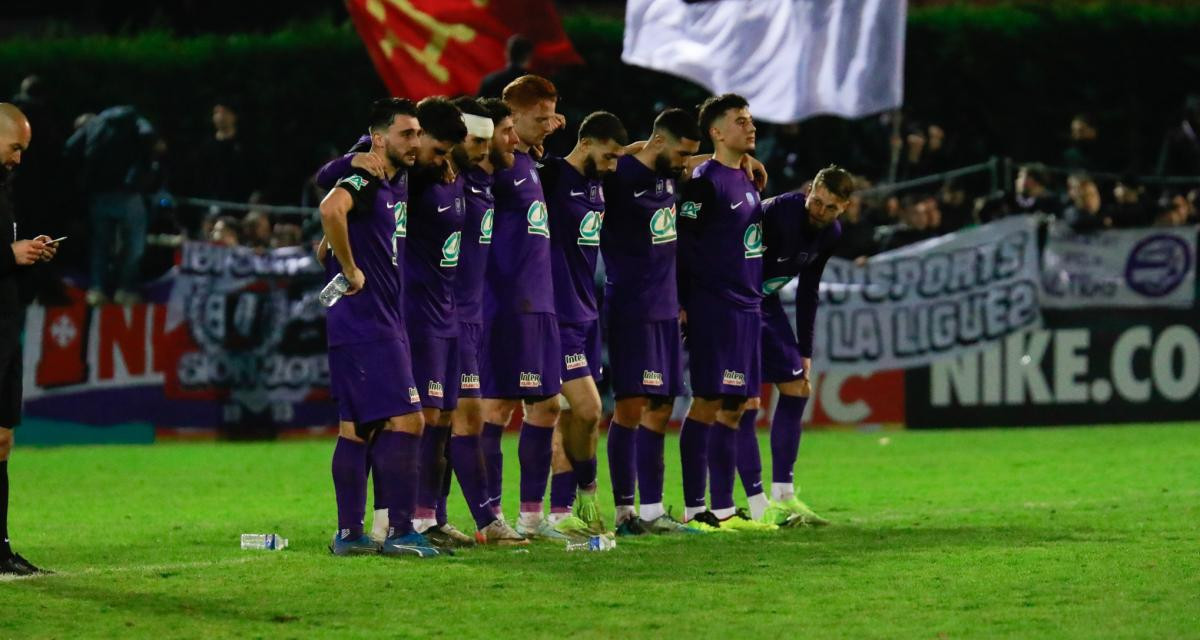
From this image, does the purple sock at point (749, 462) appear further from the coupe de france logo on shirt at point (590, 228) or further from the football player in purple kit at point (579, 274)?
the coupe de france logo on shirt at point (590, 228)

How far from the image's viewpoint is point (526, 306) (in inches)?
461

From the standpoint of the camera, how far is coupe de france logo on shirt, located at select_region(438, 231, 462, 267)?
11.2 metres

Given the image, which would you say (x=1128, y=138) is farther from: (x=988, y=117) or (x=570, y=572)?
(x=570, y=572)

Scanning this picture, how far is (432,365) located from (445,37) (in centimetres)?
805

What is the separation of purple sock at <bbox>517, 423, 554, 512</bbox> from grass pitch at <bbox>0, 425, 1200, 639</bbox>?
0.59 metres

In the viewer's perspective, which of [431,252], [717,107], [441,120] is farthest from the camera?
[717,107]

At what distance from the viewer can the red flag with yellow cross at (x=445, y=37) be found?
60.0 feet

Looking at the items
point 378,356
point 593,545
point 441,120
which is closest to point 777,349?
point 593,545

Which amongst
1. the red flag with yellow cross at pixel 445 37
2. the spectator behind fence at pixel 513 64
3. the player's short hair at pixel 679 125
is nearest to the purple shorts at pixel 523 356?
the player's short hair at pixel 679 125

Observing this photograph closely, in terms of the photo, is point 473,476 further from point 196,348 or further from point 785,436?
point 196,348

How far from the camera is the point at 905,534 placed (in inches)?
458

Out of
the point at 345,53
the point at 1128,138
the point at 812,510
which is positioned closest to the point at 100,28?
the point at 345,53

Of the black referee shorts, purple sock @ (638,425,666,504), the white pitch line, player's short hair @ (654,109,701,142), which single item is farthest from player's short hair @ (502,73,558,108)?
the black referee shorts

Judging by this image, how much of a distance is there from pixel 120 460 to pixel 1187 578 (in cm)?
1121
